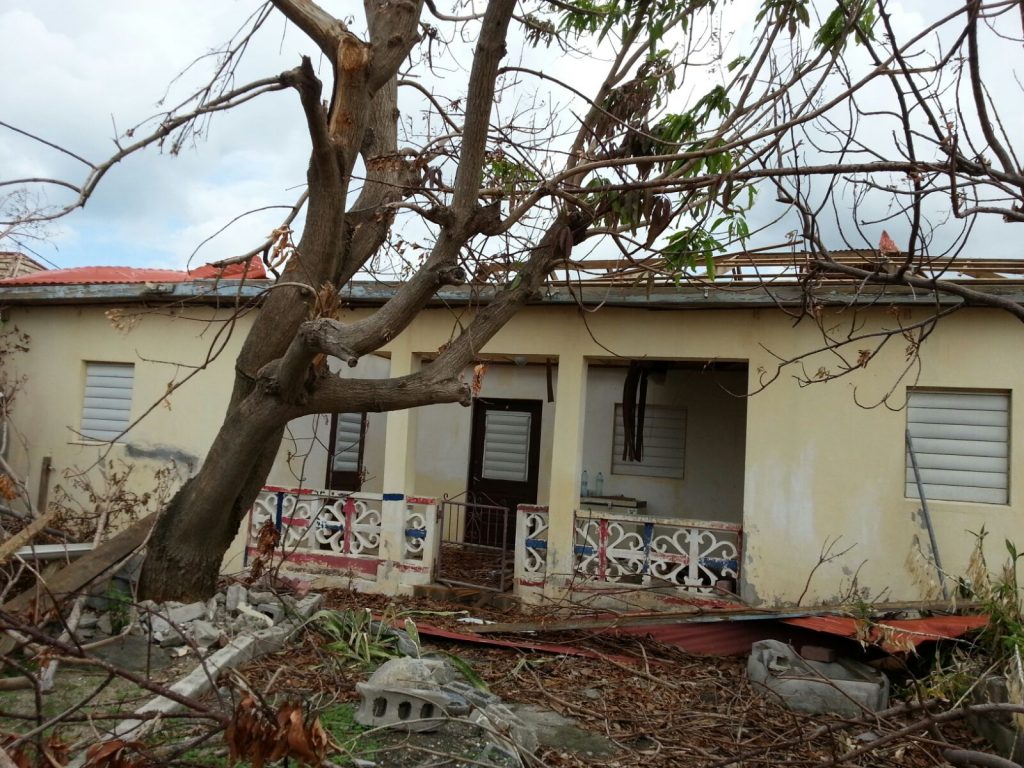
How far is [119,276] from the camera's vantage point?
11.1 meters

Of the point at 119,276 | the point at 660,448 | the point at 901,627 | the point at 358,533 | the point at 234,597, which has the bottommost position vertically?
the point at 234,597

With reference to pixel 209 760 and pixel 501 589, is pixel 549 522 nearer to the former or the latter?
pixel 501 589

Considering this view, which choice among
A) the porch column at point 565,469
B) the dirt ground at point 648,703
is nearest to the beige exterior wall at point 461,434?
the porch column at point 565,469

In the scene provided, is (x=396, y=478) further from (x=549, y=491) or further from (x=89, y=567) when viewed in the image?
(x=89, y=567)

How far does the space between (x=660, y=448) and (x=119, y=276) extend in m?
7.83

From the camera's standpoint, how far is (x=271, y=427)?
6227 mm

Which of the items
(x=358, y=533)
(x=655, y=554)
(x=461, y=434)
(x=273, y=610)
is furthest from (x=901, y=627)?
(x=461, y=434)

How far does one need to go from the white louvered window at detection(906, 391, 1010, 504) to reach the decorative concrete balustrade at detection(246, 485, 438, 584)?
193 inches

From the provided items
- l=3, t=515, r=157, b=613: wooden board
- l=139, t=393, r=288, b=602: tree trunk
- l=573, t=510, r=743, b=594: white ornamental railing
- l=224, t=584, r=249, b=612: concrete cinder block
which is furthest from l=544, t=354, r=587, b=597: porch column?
l=3, t=515, r=157, b=613: wooden board

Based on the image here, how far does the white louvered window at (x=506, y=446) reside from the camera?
44.0 feet

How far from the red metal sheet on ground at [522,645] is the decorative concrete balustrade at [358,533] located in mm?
1687

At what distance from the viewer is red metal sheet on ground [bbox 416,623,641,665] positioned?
7.14 m

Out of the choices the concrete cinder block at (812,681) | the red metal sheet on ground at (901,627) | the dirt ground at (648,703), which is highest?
the red metal sheet on ground at (901,627)

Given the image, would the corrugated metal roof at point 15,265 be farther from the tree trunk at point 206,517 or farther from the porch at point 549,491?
the tree trunk at point 206,517
